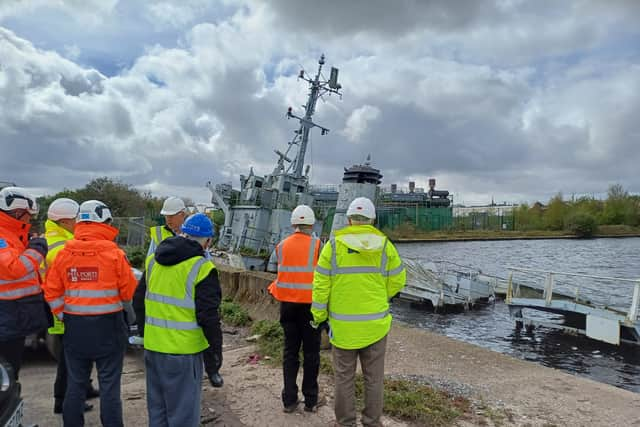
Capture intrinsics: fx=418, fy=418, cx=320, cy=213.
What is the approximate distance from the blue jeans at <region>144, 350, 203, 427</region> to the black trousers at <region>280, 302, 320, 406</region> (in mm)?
1166

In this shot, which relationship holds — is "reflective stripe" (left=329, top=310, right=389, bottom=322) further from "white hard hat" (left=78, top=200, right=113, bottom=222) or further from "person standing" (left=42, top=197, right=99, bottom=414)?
"person standing" (left=42, top=197, right=99, bottom=414)

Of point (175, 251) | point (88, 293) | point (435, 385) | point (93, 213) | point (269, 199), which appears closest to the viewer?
point (175, 251)

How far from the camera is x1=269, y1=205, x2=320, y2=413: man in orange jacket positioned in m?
3.91

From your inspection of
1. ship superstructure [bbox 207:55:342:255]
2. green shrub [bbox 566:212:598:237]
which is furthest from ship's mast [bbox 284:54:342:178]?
green shrub [bbox 566:212:598:237]

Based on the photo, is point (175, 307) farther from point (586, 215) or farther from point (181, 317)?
point (586, 215)

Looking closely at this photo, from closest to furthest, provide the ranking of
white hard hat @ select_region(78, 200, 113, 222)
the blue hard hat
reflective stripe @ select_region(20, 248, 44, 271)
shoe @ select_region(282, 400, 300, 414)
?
the blue hard hat
white hard hat @ select_region(78, 200, 113, 222)
reflective stripe @ select_region(20, 248, 44, 271)
shoe @ select_region(282, 400, 300, 414)

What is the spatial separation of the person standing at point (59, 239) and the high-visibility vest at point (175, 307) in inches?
54.6

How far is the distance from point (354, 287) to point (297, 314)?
35.3 inches

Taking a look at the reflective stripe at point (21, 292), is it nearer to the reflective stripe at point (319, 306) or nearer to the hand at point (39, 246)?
the hand at point (39, 246)

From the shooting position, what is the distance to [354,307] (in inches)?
131

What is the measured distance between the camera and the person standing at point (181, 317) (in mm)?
2764

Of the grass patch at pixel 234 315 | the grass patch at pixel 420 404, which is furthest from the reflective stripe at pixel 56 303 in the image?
the grass patch at pixel 234 315

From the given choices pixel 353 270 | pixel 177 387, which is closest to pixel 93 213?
pixel 177 387

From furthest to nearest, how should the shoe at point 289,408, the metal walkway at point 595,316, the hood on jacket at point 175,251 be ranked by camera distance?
the metal walkway at point 595,316
the shoe at point 289,408
the hood on jacket at point 175,251
